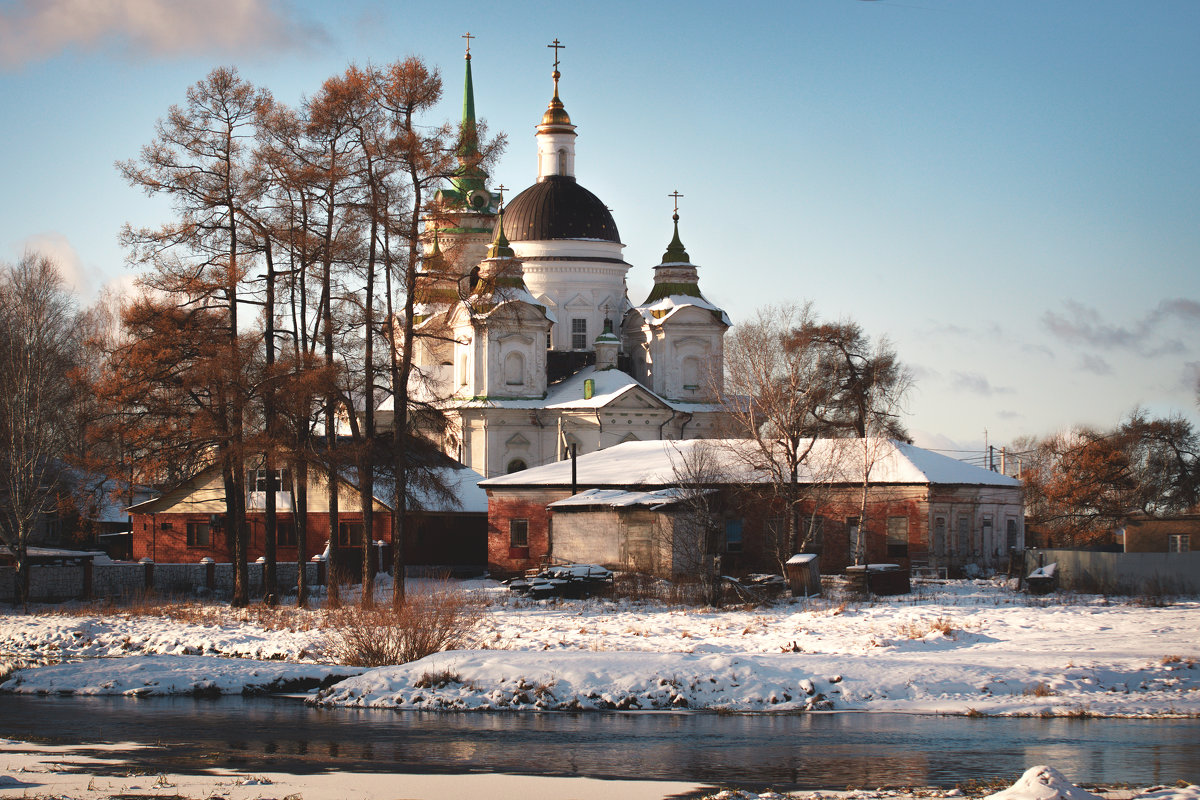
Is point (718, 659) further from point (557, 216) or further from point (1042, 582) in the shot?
point (557, 216)

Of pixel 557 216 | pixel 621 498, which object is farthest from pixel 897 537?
pixel 557 216

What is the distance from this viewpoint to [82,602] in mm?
33188

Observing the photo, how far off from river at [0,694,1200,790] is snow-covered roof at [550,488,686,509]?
18.9m

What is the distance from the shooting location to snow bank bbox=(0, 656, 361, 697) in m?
20.8

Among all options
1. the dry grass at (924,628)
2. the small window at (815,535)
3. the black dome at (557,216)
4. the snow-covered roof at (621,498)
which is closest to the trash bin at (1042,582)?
the dry grass at (924,628)

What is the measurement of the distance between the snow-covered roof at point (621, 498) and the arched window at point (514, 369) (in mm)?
20804

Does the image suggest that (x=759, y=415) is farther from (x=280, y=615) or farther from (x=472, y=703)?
(x=472, y=703)

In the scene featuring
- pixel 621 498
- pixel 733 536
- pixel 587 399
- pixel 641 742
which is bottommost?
pixel 641 742

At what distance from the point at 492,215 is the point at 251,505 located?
97.7 ft

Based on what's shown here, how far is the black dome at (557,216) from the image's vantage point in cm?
6881

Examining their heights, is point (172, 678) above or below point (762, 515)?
below

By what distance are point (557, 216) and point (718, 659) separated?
50.7m

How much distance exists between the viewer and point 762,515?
40562 mm

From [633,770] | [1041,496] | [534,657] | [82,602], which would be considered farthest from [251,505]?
[1041,496]
